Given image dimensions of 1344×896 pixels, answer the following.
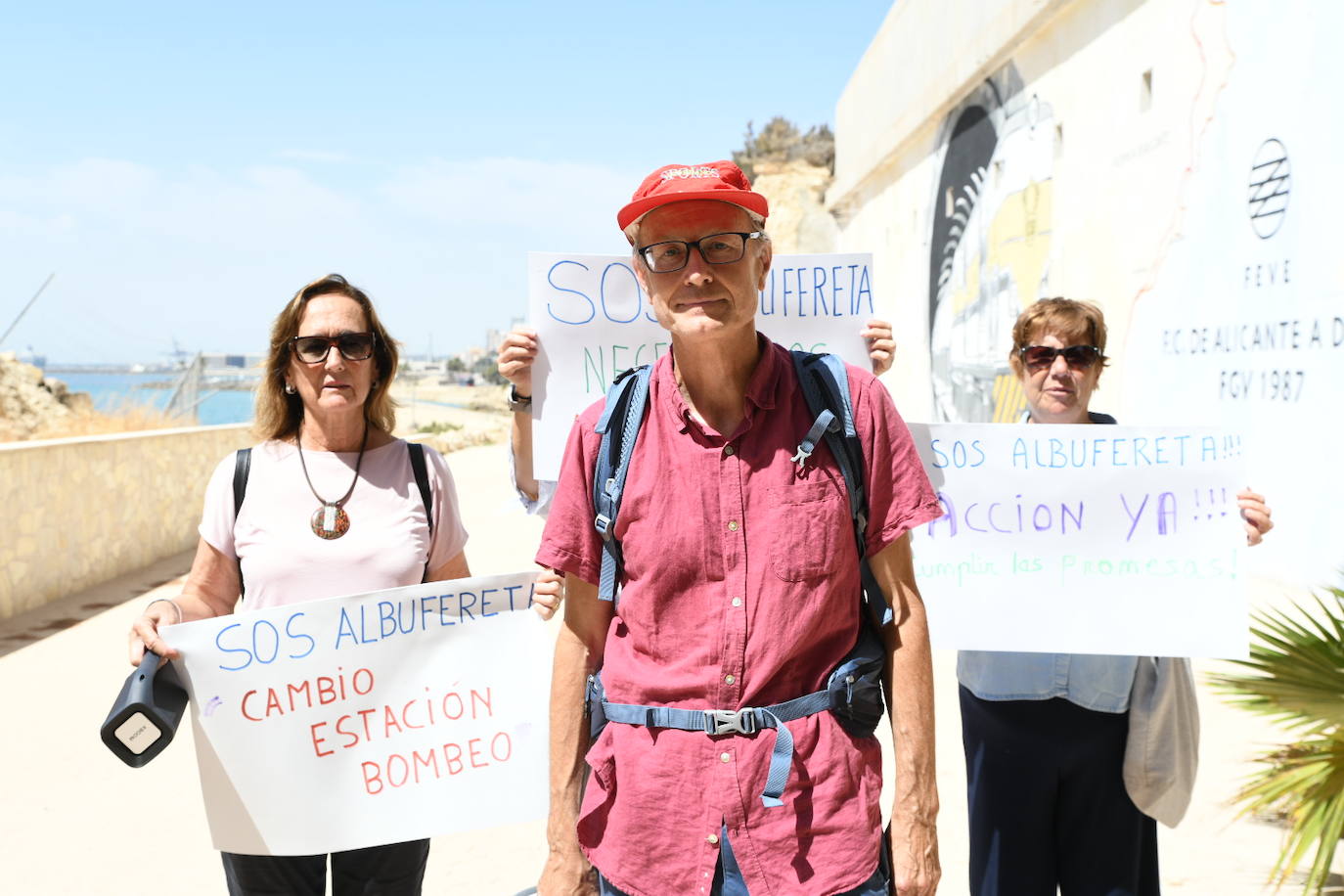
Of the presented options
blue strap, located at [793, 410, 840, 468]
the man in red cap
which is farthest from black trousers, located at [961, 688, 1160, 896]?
blue strap, located at [793, 410, 840, 468]

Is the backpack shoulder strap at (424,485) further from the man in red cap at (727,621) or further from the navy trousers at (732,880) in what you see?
the navy trousers at (732,880)

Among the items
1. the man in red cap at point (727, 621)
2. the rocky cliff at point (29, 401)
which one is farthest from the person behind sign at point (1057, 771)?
the rocky cliff at point (29, 401)

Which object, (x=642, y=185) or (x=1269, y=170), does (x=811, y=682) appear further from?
(x=1269, y=170)

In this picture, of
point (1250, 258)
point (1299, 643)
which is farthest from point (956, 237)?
point (1299, 643)

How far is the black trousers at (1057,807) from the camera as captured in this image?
2.67 meters

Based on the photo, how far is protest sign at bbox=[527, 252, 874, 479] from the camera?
119 inches

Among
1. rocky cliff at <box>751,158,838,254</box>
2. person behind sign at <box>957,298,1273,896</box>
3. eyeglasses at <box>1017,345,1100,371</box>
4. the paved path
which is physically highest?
rocky cliff at <box>751,158,838,254</box>

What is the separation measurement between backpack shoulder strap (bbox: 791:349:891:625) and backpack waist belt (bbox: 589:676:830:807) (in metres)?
0.24

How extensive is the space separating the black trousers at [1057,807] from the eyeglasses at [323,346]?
192cm

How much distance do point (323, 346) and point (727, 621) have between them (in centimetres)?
147

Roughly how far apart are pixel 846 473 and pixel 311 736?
5.29 ft

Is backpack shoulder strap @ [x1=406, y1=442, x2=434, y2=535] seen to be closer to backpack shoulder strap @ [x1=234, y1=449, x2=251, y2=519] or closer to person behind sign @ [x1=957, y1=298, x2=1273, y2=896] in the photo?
backpack shoulder strap @ [x1=234, y1=449, x2=251, y2=519]

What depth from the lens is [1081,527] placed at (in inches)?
117

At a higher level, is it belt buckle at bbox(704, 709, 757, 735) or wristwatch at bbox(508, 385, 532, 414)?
wristwatch at bbox(508, 385, 532, 414)
